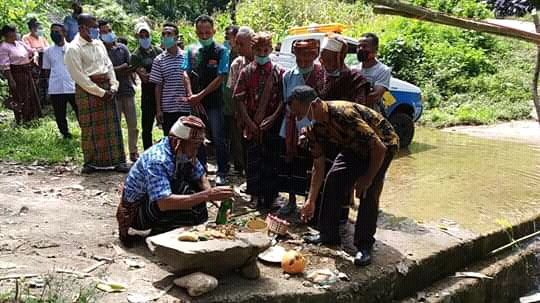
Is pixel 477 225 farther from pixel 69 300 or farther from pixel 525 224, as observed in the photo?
pixel 69 300

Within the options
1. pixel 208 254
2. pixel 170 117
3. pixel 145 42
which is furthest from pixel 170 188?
pixel 145 42

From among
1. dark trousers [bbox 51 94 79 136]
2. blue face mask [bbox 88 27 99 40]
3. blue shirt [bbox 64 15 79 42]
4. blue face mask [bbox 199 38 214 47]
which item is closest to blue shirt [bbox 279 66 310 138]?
blue face mask [bbox 199 38 214 47]

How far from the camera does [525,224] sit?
230 inches

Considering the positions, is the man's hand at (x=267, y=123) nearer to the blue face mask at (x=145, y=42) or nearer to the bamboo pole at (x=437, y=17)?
the blue face mask at (x=145, y=42)

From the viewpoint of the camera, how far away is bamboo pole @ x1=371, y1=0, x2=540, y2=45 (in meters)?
1.28

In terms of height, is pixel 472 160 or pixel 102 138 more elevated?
pixel 102 138

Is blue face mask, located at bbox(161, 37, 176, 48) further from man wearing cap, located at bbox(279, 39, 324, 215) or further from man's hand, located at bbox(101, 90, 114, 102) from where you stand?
man wearing cap, located at bbox(279, 39, 324, 215)

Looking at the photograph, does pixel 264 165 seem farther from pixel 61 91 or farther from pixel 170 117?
pixel 61 91

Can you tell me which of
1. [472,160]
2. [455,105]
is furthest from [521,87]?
[472,160]

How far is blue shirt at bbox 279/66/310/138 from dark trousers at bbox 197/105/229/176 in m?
1.14

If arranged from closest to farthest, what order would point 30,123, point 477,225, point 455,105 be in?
point 477,225 → point 30,123 → point 455,105

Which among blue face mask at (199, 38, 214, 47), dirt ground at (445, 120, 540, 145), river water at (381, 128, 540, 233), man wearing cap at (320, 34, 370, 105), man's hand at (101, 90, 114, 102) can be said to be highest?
blue face mask at (199, 38, 214, 47)

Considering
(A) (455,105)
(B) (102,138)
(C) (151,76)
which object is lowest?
(A) (455,105)

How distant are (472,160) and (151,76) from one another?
473 centimetres
